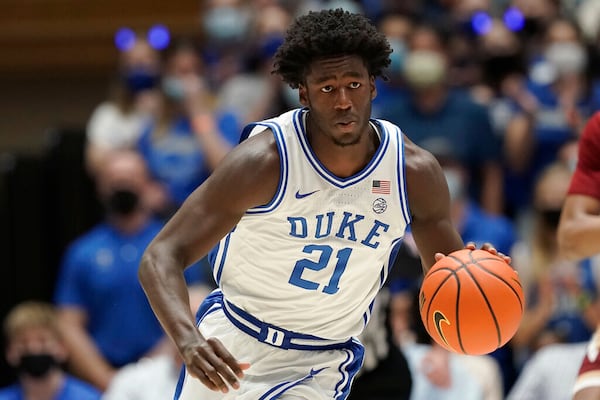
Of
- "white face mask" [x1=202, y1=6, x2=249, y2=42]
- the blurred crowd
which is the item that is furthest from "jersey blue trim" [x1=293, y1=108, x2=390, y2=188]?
"white face mask" [x1=202, y1=6, x2=249, y2=42]

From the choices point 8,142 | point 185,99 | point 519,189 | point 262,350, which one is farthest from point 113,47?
point 262,350

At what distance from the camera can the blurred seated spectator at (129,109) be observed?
32.4 feet

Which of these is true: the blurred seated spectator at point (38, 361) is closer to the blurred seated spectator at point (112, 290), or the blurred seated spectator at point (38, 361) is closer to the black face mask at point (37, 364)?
the black face mask at point (37, 364)

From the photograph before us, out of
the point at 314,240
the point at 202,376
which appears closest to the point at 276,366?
the point at 314,240

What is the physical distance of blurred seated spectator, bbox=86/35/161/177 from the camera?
32.4ft

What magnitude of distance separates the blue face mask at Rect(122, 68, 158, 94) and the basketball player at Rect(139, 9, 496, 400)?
5.07m

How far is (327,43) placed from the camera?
4.58 m

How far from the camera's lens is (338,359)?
5.10 m

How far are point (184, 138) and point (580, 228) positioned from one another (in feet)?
14.2

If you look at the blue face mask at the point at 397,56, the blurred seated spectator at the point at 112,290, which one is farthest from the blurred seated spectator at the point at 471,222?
the blurred seated spectator at the point at 112,290

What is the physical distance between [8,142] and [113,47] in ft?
5.20

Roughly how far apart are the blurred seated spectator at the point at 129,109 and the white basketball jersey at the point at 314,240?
496 cm

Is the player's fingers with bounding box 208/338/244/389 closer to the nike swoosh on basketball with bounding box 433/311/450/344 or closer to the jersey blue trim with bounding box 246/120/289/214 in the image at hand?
the jersey blue trim with bounding box 246/120/289/214

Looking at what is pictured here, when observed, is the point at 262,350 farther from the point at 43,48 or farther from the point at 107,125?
the point at 43,48
